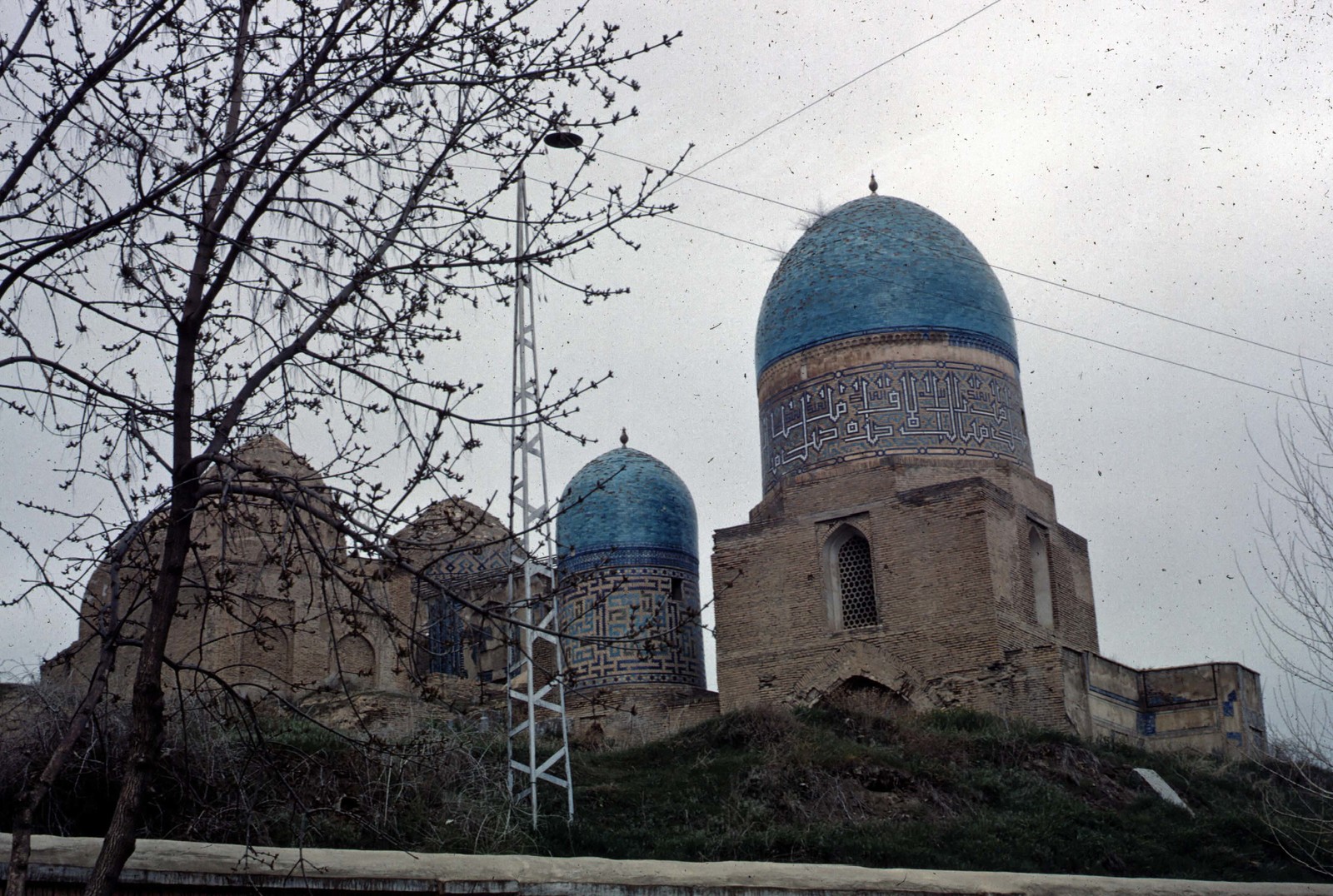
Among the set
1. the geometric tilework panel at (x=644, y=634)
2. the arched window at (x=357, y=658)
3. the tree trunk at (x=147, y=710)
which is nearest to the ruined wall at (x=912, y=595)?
the geometric tilework panel at (x=644, y=634)

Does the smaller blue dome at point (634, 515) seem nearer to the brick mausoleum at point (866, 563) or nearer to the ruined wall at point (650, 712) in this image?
the brick mausoleum at point (866, 563)

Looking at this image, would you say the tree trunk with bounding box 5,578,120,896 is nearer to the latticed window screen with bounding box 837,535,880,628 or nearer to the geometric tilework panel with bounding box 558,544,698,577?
the latticed window screen with bounding box 837,535,880,628

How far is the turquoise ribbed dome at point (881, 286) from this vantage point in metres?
19.9

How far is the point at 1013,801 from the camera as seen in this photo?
14.0 metres

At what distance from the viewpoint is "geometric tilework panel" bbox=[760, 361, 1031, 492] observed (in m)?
19.3

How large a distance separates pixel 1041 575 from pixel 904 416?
106 inches

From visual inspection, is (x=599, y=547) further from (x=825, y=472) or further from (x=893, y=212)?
(x=893, y=212)

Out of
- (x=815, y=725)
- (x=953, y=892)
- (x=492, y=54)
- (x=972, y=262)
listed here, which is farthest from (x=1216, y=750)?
(x=492, y=54)

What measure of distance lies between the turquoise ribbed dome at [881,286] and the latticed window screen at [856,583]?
2.79 meters

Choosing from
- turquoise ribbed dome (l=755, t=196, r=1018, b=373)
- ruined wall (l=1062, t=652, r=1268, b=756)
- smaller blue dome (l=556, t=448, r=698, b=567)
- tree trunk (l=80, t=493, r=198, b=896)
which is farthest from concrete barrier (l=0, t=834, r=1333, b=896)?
smaller blue dome (l=556, t=448, r=698, b=567)

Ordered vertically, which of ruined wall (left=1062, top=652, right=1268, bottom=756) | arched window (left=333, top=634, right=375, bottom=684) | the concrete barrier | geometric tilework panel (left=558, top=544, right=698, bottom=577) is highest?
geometric tilework panel (left=558, top=544, right=698, bottom=577)

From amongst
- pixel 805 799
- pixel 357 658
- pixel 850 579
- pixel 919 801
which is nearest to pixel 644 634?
pixel 850 579

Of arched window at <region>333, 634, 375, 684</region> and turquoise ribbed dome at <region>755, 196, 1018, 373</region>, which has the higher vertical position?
turquoise ribbed dome at <region>755, 196, 1018, 373</region>

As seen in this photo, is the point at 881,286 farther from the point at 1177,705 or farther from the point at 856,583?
the point at 1177,705
